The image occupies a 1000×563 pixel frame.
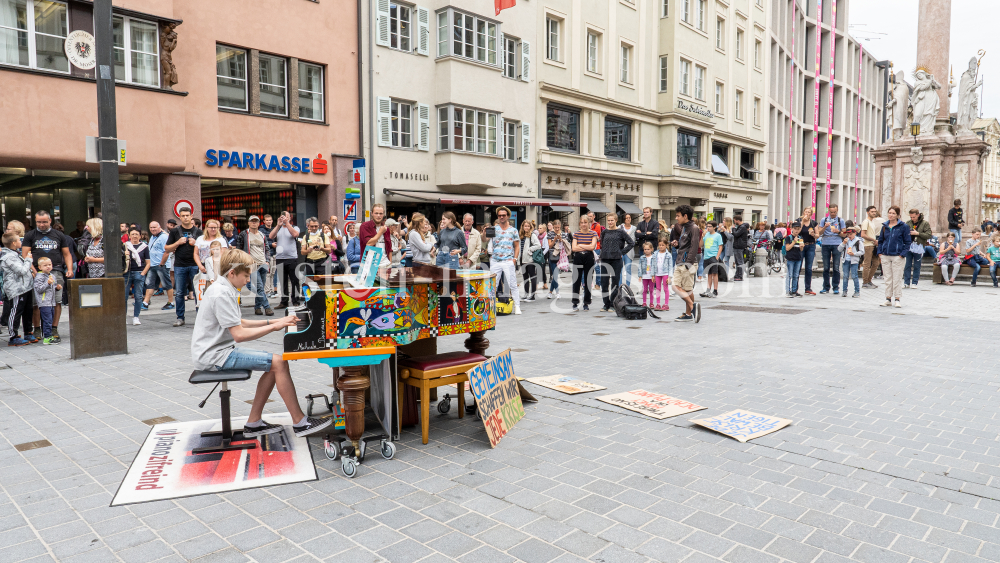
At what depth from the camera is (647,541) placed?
3369 mm

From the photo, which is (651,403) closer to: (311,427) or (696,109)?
(311,427)

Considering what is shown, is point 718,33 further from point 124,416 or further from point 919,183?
point 124,416

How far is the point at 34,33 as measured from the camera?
579 inches

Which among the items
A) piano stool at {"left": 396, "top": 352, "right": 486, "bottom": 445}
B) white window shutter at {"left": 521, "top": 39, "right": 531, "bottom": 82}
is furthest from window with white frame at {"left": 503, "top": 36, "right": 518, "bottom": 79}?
piano stool at {"left": 396, "top": 352, "right": 486, "bottom": 445}

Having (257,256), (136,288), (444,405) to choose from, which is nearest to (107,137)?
(136,288)

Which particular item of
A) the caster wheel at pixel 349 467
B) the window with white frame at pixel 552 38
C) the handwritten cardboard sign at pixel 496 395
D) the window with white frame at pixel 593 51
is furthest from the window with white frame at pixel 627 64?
the caster wheel at pixel 349 467

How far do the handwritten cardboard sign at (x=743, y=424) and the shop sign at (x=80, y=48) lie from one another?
37.1ft

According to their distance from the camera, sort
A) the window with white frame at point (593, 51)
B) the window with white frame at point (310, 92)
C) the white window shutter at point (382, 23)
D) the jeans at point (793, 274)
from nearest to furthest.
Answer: the jeans at point (793, 274), the window with white frame at point (310, 92), the white window shutter at point (382, 23), the window with white frame at point (593, 51)

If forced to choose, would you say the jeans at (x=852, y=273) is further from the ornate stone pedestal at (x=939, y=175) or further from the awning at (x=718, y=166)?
the awning at (x=718, y=166)

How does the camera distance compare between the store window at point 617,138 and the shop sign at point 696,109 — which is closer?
the store window at point 617,138

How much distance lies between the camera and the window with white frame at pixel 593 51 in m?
29.0

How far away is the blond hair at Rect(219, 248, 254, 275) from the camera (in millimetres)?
4645

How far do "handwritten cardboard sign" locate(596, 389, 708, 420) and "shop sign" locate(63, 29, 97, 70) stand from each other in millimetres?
10444

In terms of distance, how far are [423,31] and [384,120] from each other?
11.8ft
